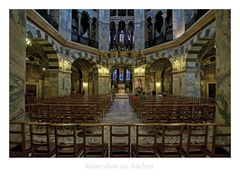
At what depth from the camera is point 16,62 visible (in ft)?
11.3

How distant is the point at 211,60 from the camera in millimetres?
18141

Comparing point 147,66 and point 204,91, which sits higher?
point 147,66

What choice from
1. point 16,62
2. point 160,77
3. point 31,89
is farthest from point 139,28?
point 16,62

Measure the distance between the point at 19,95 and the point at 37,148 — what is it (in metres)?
1.22

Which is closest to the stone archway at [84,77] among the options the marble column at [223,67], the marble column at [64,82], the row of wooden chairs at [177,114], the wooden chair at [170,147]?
the marble column at [64,82]

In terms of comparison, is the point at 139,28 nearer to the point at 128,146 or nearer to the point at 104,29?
the point at 104,29

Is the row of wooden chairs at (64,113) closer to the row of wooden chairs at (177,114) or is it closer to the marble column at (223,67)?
the row of wooden chairs at (177,114)

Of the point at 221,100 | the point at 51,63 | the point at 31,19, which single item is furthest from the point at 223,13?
the point at 51,63

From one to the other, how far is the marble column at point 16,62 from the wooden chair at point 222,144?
3.81 metres

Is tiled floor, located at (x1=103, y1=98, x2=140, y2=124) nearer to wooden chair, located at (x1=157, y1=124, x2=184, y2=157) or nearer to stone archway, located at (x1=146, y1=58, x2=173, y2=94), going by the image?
wooden chair, located at (x1=157, y1=124, x2=184, y2=157)

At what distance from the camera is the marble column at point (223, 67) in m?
3.20

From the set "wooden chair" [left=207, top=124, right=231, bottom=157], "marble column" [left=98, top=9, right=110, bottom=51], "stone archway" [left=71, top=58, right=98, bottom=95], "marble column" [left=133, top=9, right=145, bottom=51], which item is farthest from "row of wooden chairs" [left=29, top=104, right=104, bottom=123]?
"marble column" [left=133, top=9, right=145, bottom=51]

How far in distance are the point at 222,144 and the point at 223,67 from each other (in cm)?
149
